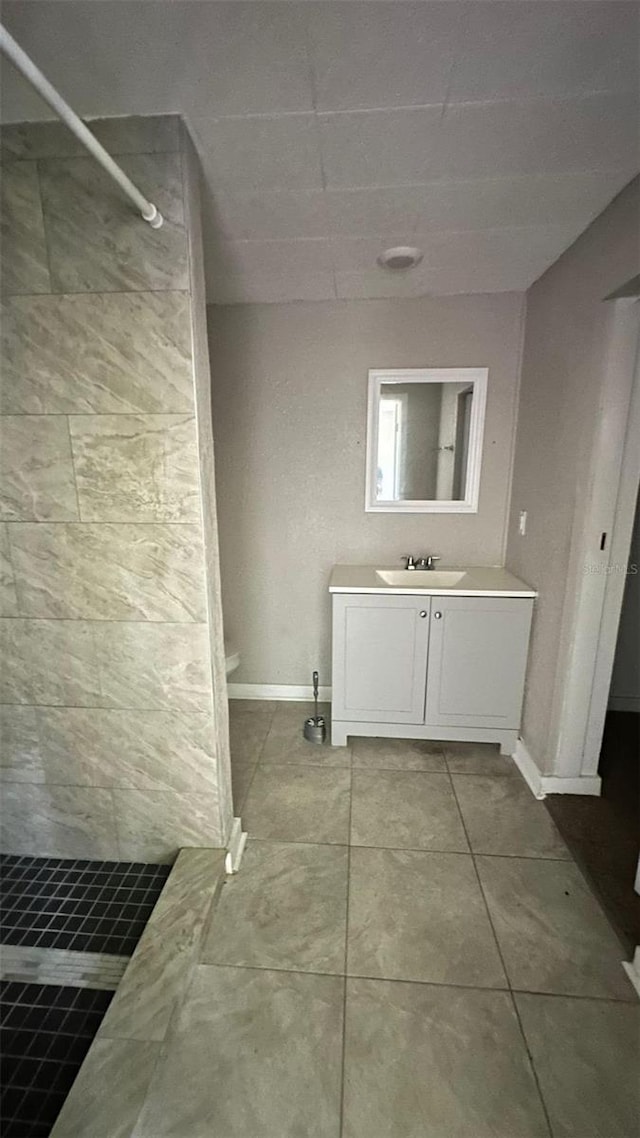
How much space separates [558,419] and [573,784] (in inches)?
62.5

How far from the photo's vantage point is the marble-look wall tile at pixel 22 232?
117cm

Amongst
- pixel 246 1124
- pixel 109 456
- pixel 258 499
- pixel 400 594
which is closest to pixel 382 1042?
pixel 246 1124

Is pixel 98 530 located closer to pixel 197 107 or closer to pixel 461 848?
pixel 197 107

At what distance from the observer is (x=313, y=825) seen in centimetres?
175

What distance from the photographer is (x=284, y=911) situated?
55.2 inches

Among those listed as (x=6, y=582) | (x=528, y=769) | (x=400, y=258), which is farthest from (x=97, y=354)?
(x=528, y=769)

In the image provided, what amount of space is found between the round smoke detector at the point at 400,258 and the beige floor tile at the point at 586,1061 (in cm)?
252

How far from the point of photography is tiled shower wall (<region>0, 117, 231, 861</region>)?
1180 millimetres

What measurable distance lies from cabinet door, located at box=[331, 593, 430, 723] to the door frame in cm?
61

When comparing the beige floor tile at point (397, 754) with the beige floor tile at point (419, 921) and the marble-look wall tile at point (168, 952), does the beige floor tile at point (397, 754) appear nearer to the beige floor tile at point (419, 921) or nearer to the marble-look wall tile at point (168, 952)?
the beige floor tile at point (419, 921)

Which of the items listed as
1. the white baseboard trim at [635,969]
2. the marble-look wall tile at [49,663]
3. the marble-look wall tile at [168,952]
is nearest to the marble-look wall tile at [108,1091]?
the marble-look wall tile at [168,952]

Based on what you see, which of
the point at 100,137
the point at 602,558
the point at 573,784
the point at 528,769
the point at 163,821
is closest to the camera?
the point at 100,137

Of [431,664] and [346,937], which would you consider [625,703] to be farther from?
[346,937]

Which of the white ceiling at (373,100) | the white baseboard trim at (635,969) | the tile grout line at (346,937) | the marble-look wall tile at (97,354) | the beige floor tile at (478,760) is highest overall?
the white ceiling at (373,100)
